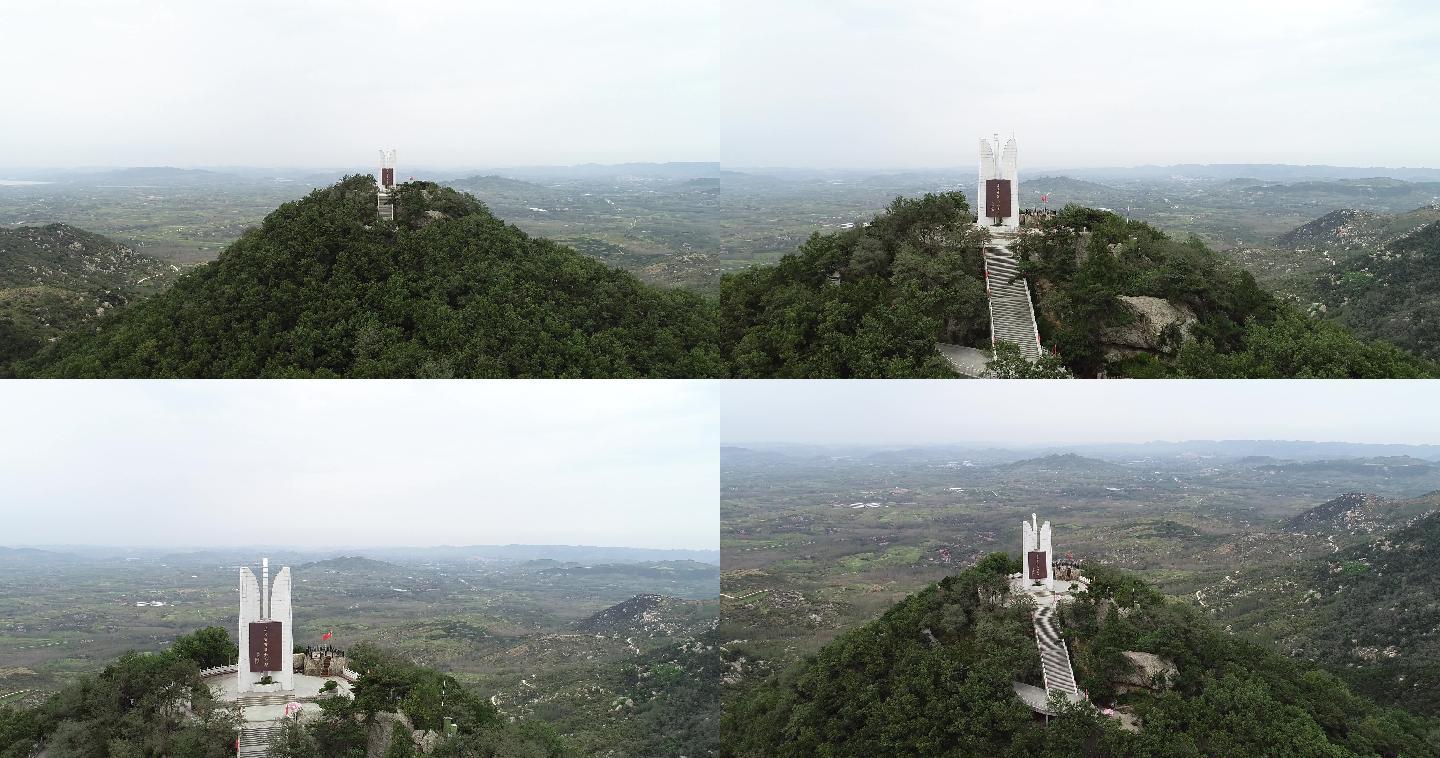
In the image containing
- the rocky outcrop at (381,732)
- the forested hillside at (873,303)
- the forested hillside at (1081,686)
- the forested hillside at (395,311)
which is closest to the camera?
the forested hillside at (1081,686)

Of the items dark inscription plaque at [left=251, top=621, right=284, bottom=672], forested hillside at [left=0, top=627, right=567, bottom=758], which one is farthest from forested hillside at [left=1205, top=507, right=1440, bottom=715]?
dark inscription plaque at [left=251, top=621, right=284, bottom=672]

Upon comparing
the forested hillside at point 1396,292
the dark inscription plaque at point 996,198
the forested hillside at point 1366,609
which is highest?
the dark inscription plaque at point 996,198

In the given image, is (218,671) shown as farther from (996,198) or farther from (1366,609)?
(1366,609)

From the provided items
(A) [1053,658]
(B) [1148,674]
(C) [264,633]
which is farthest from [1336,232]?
(C) [264,633]

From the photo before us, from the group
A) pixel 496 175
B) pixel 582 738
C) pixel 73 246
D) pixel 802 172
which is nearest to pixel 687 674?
pixel 582 738

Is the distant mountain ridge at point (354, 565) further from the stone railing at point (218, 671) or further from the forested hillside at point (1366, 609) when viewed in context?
the forested hillside at point (1366, 609)

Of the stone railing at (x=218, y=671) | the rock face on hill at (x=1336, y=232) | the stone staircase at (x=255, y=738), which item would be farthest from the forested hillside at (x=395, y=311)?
the rock face on hill at (x=1336, y=232)

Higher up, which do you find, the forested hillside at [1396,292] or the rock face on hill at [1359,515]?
the forested hillside at [1396,292]

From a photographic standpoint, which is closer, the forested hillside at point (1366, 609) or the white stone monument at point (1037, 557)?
the white stone monument at point (1037, 557)
